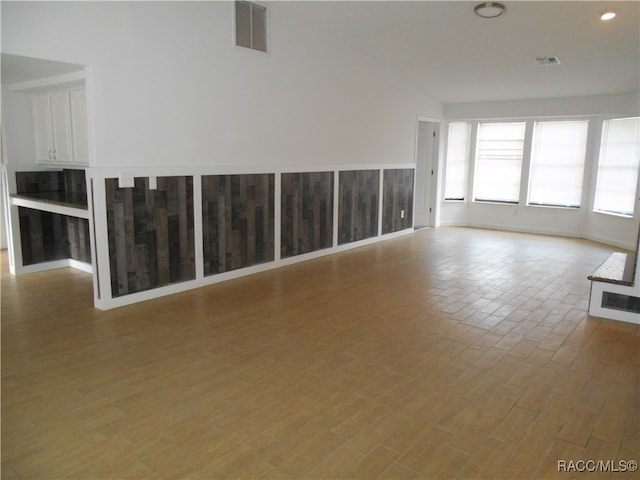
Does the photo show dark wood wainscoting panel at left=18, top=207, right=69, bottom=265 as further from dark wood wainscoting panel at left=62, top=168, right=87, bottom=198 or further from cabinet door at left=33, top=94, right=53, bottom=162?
cabinet door at left=33, top=94, right=53, bottom=162

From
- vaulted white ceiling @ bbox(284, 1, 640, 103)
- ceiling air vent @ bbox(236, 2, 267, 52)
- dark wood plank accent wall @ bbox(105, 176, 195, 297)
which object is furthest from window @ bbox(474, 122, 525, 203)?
dark wood plank accent wall @ bbox(105, 176, 195, 297)

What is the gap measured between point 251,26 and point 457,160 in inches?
232

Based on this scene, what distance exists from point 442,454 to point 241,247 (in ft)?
12.1

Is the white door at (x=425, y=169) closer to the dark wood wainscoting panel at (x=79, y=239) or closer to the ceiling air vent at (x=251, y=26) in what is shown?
the ceiling air vent at (x=251, y=26)

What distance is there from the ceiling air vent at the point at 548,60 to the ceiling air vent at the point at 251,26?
386cm

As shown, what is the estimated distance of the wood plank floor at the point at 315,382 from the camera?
7.52ft

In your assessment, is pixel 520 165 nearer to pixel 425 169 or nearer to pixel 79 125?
pixel 425 169

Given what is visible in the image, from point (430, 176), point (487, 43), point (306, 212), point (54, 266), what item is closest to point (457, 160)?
point (430, 176)

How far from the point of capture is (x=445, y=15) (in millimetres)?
5410

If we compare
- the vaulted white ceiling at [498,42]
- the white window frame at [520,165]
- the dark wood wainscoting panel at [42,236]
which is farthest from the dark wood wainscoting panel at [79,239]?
the white window frame at [520,165]

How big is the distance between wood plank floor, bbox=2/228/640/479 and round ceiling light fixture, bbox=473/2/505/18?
120 inches

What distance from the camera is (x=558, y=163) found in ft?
28.8

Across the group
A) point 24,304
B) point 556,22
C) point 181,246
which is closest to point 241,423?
point 181,246

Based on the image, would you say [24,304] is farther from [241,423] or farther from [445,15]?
[445,15]
